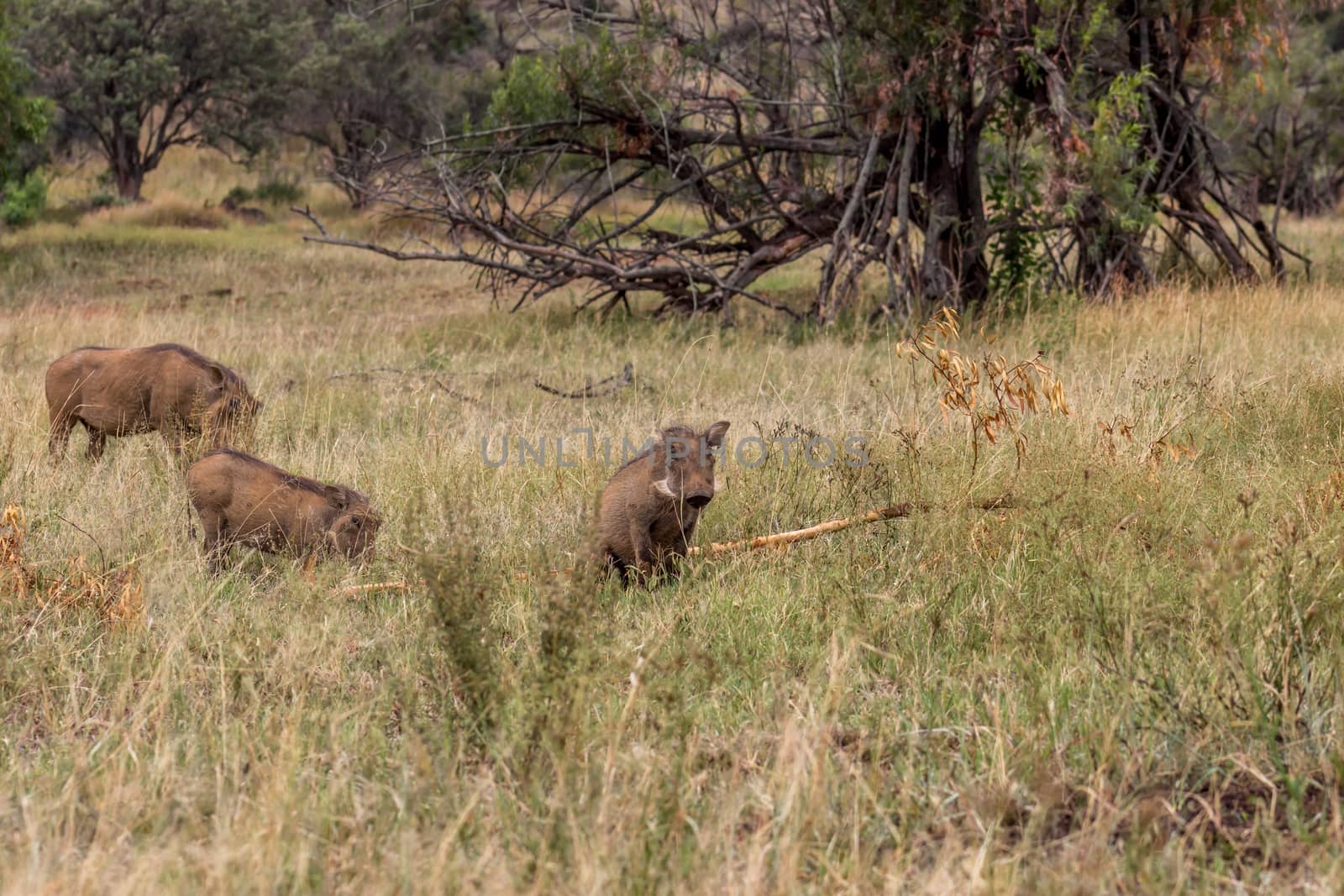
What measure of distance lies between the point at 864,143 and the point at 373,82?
21.1 meters

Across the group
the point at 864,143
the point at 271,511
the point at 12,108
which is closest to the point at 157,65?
the point at 12,108

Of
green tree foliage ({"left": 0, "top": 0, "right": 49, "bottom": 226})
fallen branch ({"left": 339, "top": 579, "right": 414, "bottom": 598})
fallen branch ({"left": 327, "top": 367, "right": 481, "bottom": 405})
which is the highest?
green tree foliage ({"left": 0, "top": 0, "right": 49, "bottom": 226})

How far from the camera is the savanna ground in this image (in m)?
2.71

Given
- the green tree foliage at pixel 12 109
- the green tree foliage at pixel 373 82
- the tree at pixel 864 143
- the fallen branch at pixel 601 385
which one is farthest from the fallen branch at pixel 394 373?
the green tree foliage at pixel 373 82

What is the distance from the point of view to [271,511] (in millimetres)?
4695

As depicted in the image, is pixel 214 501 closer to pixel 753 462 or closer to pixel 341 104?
pixel 753 462

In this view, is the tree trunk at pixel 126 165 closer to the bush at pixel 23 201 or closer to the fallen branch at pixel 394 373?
the bush at pixel 23 201

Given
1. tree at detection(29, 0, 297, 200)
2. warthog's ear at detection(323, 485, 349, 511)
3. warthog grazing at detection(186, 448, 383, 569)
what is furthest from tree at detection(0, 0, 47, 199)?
warthog's ear at detection(323, 485, 349, 511)

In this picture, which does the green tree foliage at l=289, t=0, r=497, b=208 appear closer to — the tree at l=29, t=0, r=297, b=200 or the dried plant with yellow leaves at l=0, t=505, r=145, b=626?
the tree at l=29, t=0, r=297, b=200

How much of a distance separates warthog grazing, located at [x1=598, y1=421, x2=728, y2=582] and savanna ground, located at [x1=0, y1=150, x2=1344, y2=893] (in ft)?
0.47

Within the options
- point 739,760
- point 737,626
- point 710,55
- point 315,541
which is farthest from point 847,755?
point 710,55

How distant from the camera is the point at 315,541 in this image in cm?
469

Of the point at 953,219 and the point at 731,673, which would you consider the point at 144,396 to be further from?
the point at 953,219

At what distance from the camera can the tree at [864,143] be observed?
31.7 ft
